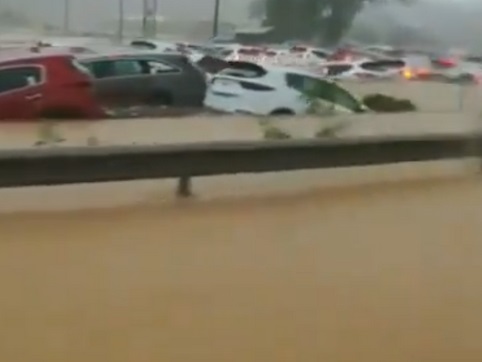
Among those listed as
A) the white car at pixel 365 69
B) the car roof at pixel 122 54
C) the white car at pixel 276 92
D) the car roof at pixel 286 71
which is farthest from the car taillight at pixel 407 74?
the car roof at pixel 122 54

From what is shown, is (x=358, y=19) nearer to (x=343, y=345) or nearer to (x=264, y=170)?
(x=264, y=170)

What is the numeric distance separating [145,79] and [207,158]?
0.65 m

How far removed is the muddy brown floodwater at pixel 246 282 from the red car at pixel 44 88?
66 centimetres

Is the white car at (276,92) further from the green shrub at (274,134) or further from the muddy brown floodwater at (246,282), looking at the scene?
the muddy brown floodwater at (246,282)

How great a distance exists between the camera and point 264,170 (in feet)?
22.5

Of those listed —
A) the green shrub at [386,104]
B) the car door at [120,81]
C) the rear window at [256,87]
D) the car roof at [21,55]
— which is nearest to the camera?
the car roof at [21,55]

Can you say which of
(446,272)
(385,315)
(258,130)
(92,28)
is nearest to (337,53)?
(258,130)

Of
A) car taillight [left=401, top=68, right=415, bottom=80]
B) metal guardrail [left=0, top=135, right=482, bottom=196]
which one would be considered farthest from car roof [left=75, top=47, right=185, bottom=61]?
car taillight [left=401, top=68, right=415, bottom=80]

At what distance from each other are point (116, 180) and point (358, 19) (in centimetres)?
223

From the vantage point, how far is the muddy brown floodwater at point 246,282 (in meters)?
4.24

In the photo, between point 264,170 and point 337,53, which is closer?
point 264,170

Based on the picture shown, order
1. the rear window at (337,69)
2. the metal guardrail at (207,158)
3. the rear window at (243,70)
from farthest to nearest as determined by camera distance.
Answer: the rear window at (337,69), the rear window at (243,70), the metal guardrail at (207,158)

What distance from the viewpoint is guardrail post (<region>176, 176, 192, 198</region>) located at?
6.54 m

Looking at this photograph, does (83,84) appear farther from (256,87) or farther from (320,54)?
(320,54)
